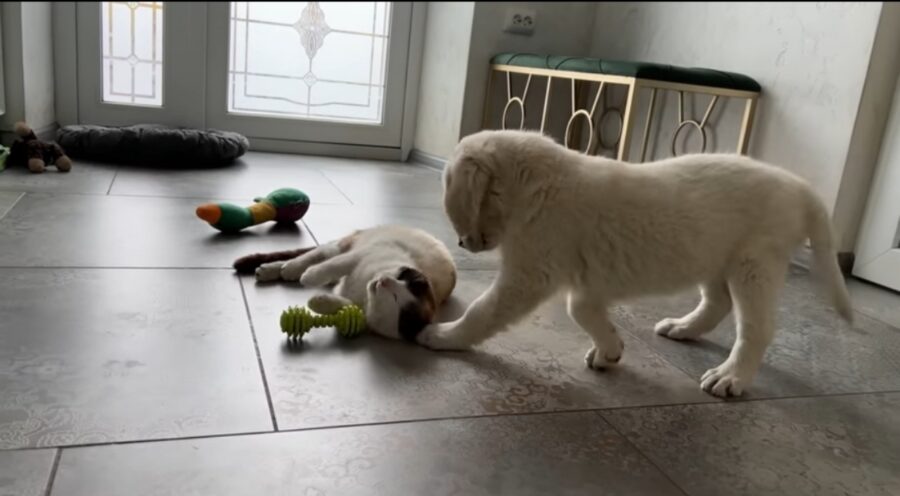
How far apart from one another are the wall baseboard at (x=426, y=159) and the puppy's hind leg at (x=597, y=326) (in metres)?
2.74

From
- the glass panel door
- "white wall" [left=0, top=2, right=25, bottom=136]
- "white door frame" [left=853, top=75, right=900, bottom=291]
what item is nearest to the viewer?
"white door frame" [left=853, top=75, right=900, bottom=291]

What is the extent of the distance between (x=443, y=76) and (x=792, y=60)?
2057 mm

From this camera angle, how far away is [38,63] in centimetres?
380

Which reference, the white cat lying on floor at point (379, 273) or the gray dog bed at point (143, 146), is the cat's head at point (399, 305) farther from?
the gray dog bed at point (143, 146)

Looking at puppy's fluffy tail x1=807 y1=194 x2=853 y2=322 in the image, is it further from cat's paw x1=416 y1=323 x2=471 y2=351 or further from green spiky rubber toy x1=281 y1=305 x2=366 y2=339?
green spiky rubber toy x1=281 y1=305 x2=366 y2=339

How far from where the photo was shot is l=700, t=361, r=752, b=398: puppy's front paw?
1591mm

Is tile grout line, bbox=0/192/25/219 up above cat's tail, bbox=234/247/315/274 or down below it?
below

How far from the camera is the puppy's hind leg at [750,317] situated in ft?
5.17

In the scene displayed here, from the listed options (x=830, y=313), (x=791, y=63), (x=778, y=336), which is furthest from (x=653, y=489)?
(x=791, y=63)

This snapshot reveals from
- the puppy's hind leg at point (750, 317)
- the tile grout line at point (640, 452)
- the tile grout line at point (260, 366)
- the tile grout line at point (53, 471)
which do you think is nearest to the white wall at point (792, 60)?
the puppy's hind leg at point (750, 317)

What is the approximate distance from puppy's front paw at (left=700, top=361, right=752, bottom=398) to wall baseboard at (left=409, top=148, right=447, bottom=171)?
2.88 m

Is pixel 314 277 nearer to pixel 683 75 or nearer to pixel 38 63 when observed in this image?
pixel 683 75

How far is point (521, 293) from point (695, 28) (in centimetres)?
251

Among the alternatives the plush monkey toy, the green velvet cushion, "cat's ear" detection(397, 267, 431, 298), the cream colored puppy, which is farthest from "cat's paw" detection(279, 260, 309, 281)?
the plush monkey toy
